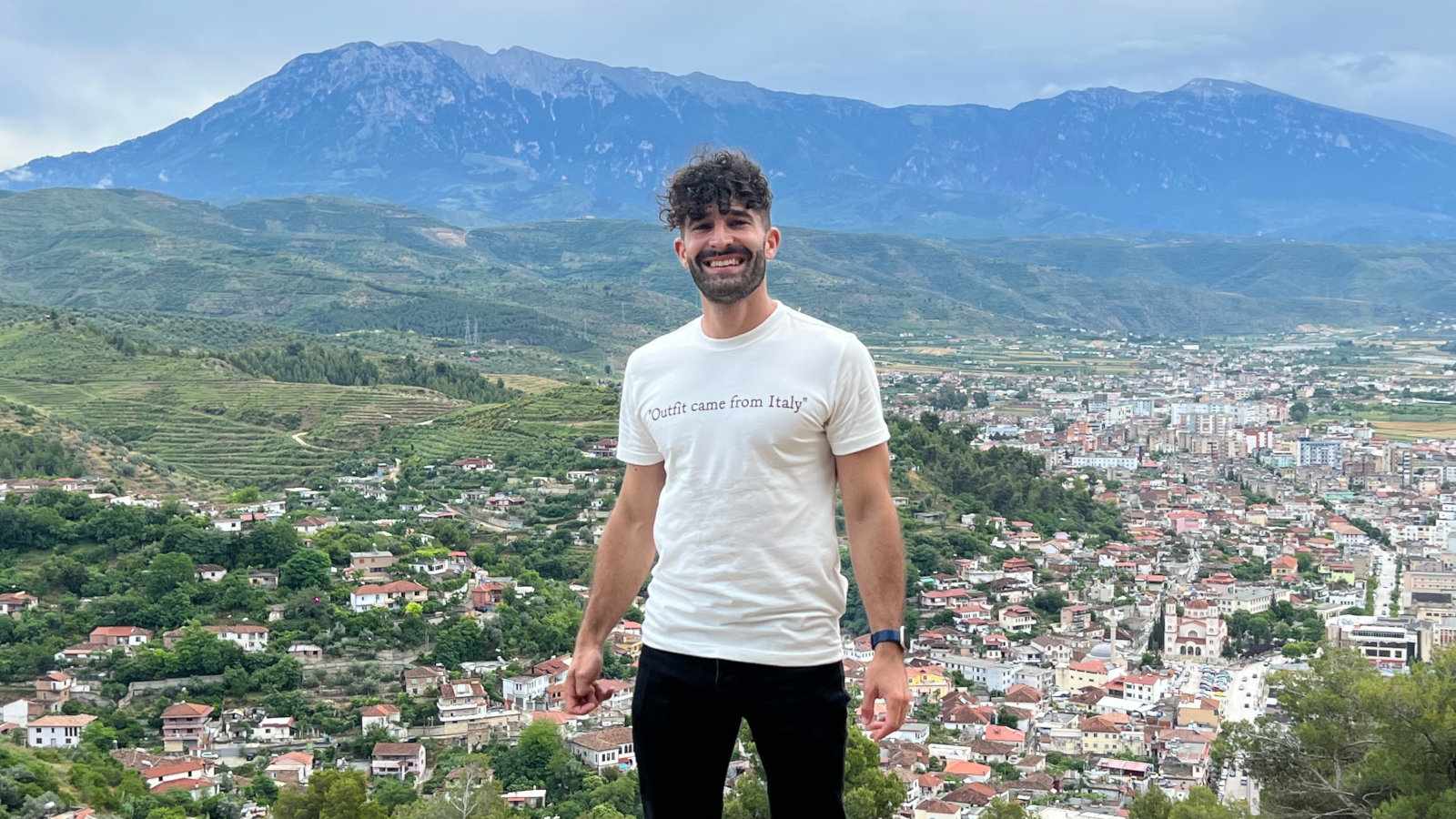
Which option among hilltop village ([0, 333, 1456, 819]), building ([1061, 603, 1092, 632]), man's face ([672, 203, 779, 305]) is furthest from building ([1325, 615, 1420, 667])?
man's face ([672, 203, 779, 305])

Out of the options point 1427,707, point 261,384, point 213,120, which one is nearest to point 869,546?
point 1427,707

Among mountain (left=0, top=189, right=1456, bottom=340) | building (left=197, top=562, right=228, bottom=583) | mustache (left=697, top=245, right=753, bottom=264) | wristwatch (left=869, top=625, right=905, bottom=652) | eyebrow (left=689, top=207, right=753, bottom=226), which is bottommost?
building (left=197, top=562, right=228, bottom=583)

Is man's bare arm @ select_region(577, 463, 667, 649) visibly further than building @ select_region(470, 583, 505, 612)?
No

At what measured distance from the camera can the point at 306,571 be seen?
19.7m

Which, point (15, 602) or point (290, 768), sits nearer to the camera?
point (290, 768)

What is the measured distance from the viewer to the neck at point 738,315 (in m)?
2.59

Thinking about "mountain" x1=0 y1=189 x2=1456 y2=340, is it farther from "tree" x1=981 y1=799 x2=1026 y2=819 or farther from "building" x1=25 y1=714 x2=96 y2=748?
"tree" x1=981 y1=799 x2=1026 y2=819

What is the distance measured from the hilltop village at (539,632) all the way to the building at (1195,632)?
40 mm

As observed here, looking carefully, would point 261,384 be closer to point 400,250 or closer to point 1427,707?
point 1427,707

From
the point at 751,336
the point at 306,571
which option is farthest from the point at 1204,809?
the point at 306,571

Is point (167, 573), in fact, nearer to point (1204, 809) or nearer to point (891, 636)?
point (1204, 809)

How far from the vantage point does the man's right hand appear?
2795 mm

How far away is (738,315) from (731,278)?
0.07m

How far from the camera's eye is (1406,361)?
70.1m
